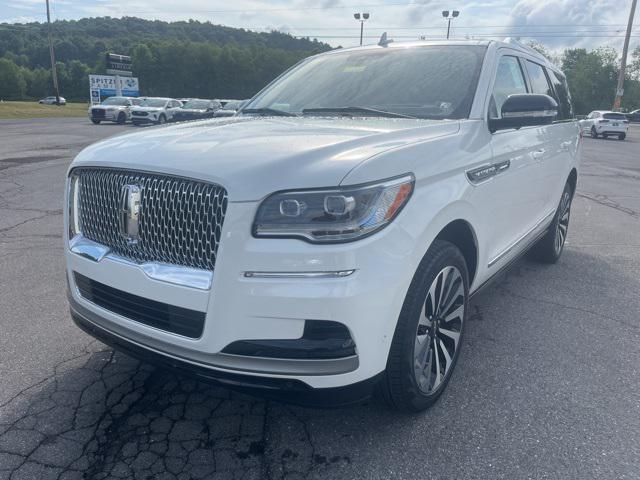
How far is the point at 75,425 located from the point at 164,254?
107 centimetres

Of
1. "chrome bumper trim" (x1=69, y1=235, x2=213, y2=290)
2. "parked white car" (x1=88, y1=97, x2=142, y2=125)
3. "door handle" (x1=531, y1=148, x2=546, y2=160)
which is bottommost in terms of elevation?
"parked white car" (x1=88, y1=97, x2=142, y2=125)

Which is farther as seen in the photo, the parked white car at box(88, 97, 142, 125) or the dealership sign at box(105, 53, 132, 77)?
the dealership sign at box(105, 53, 132, 77)

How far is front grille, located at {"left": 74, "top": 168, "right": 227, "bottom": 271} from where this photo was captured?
7.35ft

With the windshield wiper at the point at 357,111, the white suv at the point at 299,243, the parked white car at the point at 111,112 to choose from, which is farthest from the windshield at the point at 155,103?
the white suv at the point at 299,243

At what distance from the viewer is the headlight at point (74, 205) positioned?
289cm

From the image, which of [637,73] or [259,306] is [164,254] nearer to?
[259,306]

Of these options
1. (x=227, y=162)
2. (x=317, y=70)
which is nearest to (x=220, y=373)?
(x=227, y=162)

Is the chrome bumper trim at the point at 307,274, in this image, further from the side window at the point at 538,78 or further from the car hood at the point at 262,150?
the side window at the point at 538,78

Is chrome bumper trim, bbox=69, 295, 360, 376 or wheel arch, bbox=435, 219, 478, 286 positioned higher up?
wheel arch, bbox=435, 219, 478, 286

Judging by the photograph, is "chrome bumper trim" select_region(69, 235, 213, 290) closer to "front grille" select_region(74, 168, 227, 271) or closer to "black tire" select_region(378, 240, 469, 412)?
"front grille" select_region(74, 168, 227, 271)

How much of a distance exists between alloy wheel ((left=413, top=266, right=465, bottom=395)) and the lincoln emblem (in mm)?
1404

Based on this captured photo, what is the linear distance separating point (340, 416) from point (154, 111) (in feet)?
102

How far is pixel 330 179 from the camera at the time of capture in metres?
2.17

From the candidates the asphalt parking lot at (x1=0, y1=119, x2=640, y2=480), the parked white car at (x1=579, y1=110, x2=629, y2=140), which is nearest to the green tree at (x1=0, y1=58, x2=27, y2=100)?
the parked white car at (x1=579, y1=110, x2=629, y2=140)
